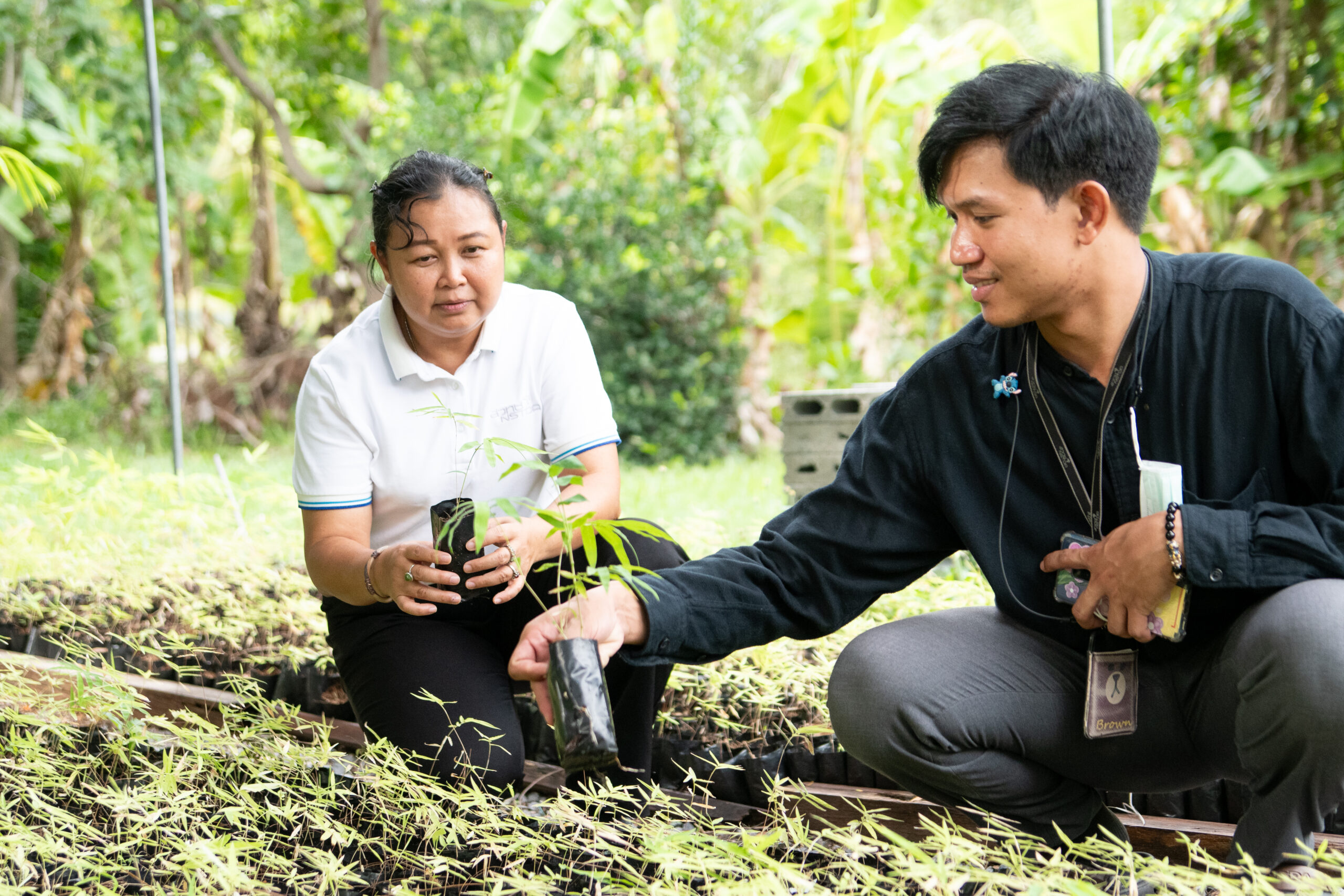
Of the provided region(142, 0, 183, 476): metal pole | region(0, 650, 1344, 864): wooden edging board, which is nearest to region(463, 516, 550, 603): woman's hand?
region(0, 650, 1344, 864): wooden edging board

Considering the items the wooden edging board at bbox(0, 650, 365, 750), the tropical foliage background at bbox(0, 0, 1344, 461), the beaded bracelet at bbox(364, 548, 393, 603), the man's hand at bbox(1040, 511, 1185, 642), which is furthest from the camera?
the tropical foliage background at bbox(0, 0, 1344, 461)

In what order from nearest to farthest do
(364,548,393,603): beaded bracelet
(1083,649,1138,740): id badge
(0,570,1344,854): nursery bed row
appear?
(1083,649,1138,740): id badge
(364,548,393,603): beaded bracelet
(0,570,1344,854): nursery bed row

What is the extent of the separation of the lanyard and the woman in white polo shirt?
0.73m

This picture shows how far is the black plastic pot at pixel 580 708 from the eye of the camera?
140 centimetres

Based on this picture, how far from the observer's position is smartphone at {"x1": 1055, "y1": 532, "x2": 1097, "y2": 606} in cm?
160

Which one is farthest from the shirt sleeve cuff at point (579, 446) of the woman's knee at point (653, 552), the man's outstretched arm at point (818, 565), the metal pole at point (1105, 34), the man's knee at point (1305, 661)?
the metal pole at point (1105, 34)

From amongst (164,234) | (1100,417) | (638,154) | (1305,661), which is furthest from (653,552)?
(638,154)

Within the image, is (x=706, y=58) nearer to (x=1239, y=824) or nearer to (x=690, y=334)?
(x=690, y=334)

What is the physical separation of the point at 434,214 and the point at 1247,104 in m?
4.98

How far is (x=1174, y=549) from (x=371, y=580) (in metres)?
1.21

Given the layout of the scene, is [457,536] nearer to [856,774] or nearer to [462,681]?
[462,681]

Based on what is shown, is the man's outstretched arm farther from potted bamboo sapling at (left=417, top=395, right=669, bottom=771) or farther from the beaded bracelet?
the beaded bracelet

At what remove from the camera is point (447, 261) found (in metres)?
1.90

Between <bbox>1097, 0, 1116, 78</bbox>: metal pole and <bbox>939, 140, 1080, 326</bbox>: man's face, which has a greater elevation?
<bbox>1097, 0, 1116, 78</bbox>: metal pole
